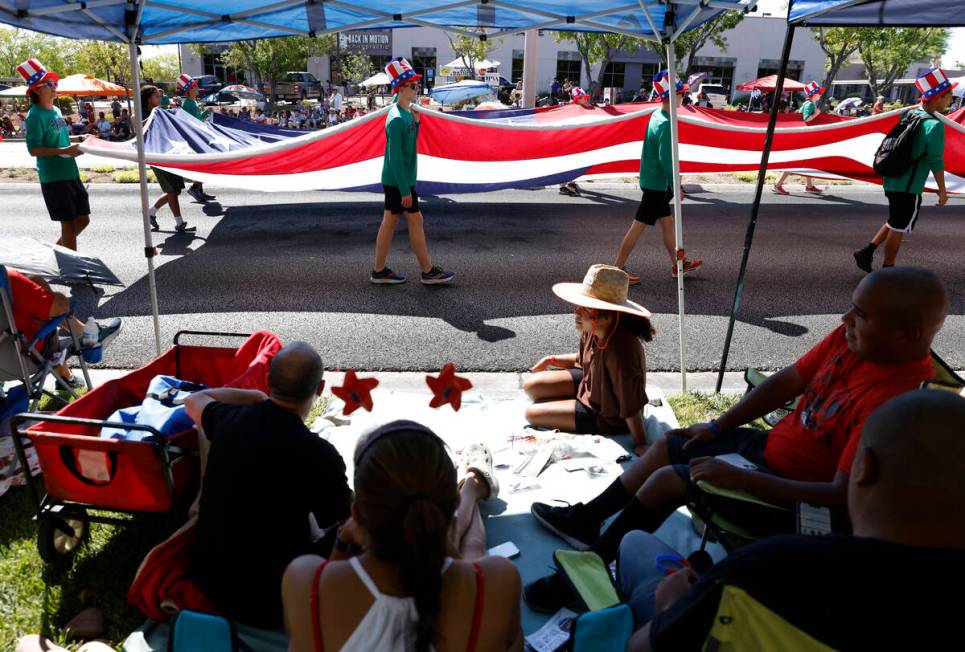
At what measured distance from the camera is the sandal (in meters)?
3.16

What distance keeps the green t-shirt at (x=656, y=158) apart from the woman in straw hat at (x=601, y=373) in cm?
322

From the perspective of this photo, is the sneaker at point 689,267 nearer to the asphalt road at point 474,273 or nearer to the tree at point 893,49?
the asphalt road at point 474,273

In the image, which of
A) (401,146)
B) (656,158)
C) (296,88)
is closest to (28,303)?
(401,146)

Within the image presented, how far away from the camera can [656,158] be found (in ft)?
22.2

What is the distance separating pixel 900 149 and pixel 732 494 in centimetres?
569

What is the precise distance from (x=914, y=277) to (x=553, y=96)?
3440 cm

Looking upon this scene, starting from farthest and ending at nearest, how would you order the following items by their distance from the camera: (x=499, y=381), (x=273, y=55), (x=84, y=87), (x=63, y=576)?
(x=273, y=55) < (x=84, y=87) < (x=499, y=381) < (x=63, y=576)

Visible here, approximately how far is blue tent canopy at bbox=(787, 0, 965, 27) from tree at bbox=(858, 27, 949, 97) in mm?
35254

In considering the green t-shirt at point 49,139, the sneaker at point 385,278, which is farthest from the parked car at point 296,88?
the sneaker at point 385,278

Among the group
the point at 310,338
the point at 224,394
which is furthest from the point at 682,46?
the point at 224,394

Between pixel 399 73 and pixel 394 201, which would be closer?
pixel 399 73

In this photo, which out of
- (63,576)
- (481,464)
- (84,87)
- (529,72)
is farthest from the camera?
(84,87)

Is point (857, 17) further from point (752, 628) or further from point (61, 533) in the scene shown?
point (61, 533)

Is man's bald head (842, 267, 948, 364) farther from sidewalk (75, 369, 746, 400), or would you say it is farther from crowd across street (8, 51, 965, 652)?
sidewalk (75, 369, 746, 400)
